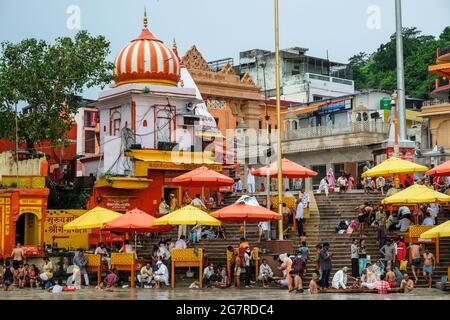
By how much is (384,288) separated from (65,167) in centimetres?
2705

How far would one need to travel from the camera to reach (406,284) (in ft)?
85.2

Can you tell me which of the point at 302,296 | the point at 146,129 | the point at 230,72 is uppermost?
the point at 230,72

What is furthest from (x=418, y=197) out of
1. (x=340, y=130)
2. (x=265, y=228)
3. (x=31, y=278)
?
(x=340, y=130)

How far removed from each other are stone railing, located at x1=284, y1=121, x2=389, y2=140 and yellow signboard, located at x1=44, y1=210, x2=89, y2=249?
67.8 feet

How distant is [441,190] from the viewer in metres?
35.3

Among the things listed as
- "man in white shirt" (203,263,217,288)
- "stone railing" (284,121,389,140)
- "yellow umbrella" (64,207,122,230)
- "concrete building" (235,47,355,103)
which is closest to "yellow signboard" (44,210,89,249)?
"yellow umbrella" (64,207,122,230)

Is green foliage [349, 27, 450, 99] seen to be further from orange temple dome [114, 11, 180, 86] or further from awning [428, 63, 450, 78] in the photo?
awning [428, 63, 450, 78]

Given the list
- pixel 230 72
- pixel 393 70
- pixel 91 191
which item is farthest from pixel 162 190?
pixel 393 70

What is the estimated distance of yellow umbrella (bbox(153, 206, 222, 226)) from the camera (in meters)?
28.8

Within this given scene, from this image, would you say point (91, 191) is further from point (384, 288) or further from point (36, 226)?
point (384, 288)

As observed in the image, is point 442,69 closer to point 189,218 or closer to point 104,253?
point 189,218

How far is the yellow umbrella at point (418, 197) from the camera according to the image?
29.9 metres

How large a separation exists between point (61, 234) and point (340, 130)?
21.8 meters

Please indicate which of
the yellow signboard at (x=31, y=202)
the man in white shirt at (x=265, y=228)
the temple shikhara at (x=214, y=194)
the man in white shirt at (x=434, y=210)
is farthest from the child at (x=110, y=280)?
the man in white shirt at (x=434, y=210)
